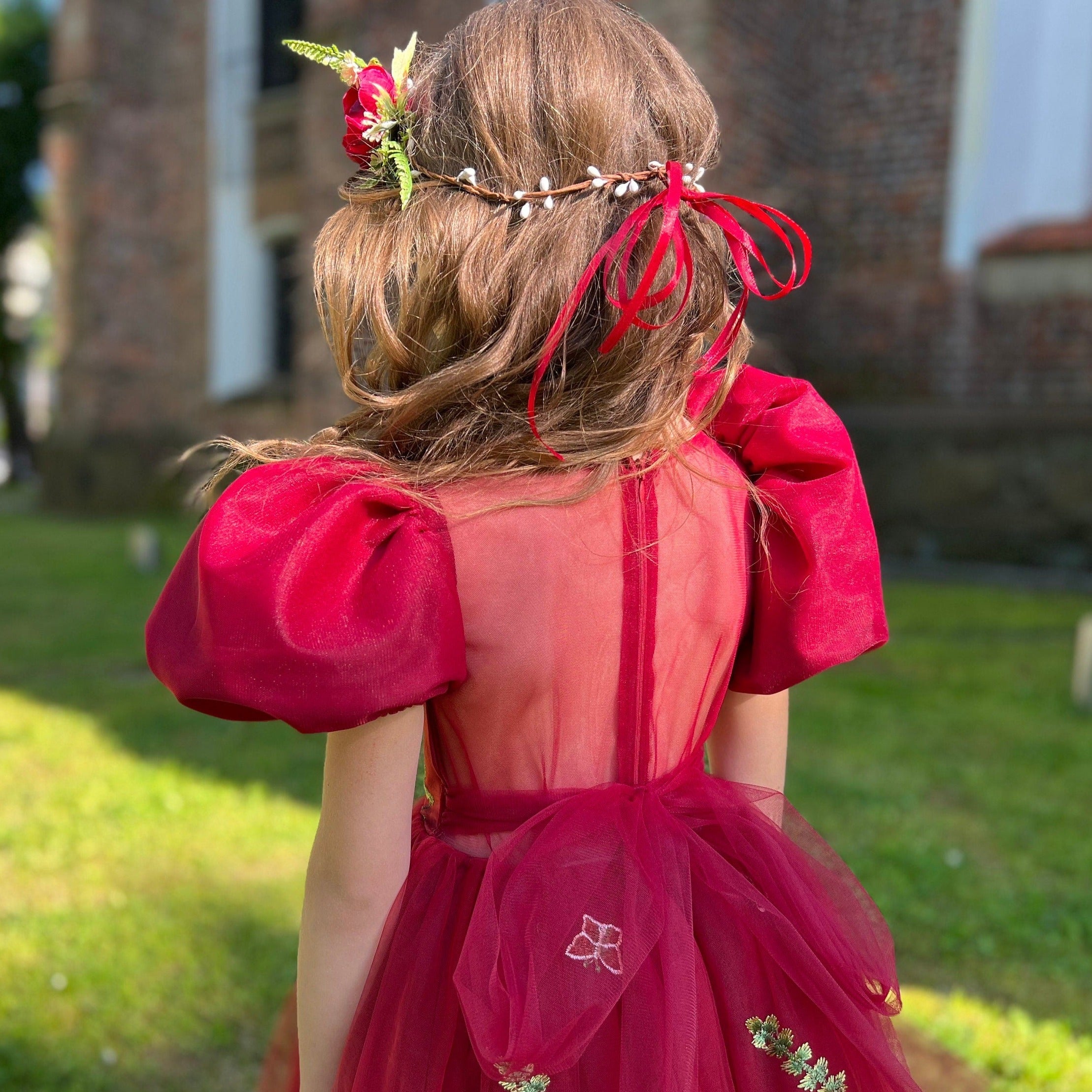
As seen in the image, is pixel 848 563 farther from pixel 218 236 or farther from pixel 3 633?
pixel 218 236

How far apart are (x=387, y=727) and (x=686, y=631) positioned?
0.33 m

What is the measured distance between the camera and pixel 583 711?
42.4 inches

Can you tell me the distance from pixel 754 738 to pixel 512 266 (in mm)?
671

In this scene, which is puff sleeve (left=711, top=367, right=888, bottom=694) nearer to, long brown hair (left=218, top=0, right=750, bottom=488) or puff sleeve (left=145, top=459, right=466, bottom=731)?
long brown hair (left=218, top=0, right=750, bottom=488)

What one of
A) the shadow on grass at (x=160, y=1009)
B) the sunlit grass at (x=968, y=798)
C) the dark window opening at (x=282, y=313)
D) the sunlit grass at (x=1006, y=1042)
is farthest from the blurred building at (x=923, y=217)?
the sunlit grass at (x=1006, y=1042)

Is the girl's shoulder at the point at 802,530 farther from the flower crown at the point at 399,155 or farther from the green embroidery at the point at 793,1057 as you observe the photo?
the green embroidery at the point at 793,1057

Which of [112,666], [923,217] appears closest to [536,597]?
[112,666]

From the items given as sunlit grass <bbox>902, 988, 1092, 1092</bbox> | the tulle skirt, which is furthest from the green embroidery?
Answer: sunlit grass <bbox>902, 988, 1092, 1092</bbox>

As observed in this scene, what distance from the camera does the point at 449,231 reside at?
1.02m

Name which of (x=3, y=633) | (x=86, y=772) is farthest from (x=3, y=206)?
(x=86, y=772)

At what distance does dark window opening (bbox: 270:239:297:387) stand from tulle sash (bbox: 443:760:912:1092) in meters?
10.5

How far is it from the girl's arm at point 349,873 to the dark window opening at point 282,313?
1050cm

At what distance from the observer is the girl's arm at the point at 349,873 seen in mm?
1022

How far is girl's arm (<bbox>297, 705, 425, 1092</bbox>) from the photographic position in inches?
40.3
